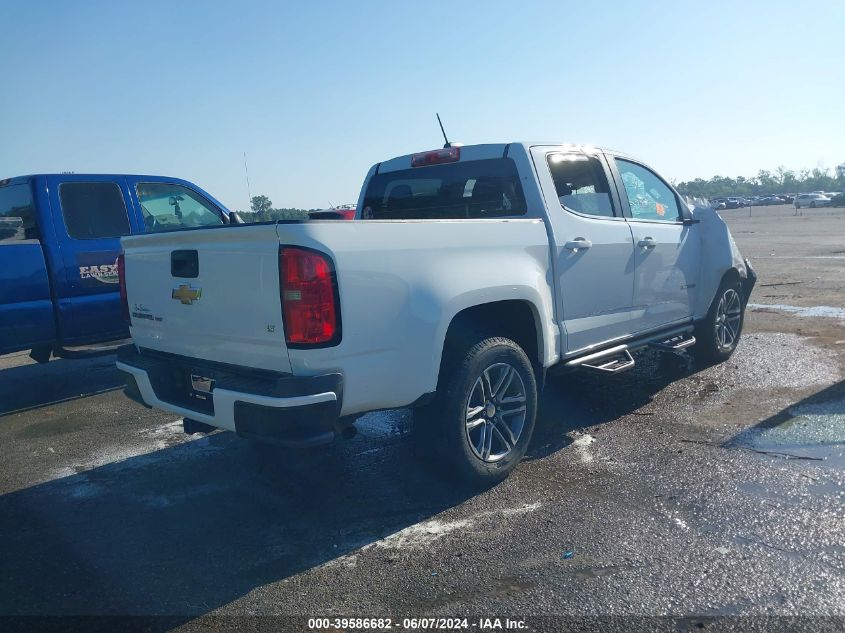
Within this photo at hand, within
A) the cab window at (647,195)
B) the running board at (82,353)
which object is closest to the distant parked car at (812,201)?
the cab window at (647,195)

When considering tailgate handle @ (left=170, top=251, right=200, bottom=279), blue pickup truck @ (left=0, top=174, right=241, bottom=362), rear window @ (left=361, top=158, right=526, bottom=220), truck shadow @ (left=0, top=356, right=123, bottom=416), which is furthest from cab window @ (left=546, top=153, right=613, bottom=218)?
truck shadow @ (left=0, top=356, right=123, bottom=416)

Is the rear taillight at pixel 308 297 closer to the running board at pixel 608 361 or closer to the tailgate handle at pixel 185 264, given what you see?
the tailgate handle at pixel 185 264

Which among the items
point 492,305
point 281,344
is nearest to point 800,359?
point 492,305

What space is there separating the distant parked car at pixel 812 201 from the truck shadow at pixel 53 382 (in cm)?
6176

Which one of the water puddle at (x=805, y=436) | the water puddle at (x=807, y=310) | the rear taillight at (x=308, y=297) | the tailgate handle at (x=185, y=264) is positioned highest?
the tailgate handle at (x=185, y=264)

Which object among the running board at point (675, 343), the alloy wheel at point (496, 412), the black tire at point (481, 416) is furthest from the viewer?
the running board at point (675, 343)

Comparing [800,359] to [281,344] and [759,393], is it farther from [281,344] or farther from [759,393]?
[281,344]

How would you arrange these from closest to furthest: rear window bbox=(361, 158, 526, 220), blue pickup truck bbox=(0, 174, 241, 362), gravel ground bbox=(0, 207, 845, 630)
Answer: gravel ground bbox=(0, 207, 845, 630) → rear window bbox=(361, 158, 526, 220) → blue pickup truck bbox=(0, 174, 241, 362)

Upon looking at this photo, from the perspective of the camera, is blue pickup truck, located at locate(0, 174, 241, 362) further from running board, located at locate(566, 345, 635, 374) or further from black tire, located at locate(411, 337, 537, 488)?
running board, located at locate(566, 345, 635, 374)

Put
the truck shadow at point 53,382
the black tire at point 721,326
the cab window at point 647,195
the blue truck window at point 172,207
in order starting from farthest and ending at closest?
the blue truck window at point 172,207, the truck shadow at point 53,382, the black tire at point 721,326, the cab window at point 647,195

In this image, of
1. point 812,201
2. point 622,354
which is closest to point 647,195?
point 622,354

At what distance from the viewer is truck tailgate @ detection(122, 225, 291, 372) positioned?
11.2ft

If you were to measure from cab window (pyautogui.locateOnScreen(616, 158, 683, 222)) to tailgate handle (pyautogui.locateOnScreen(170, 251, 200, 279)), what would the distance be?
3.46 meters

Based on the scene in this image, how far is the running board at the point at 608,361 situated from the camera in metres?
4.92
